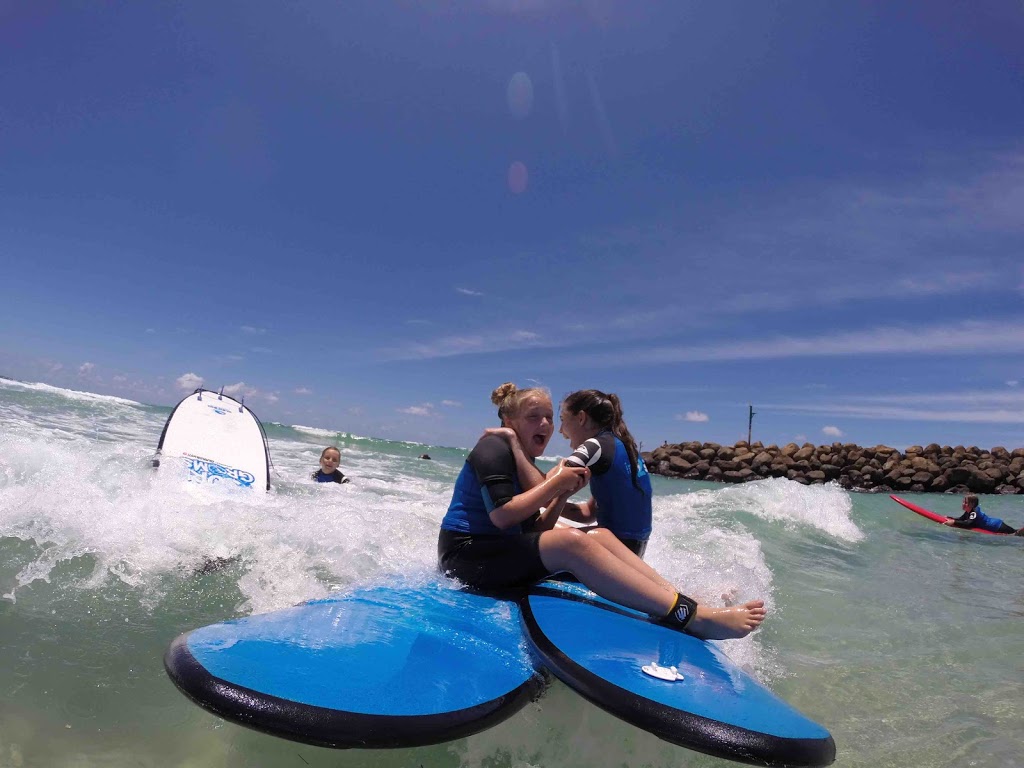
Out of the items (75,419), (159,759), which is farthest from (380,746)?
(75,419)

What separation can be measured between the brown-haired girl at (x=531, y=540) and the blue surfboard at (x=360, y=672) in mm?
440

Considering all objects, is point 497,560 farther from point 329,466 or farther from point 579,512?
point 329,466

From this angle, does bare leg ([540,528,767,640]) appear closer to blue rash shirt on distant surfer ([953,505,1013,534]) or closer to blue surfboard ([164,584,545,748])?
blue surfboard ([164,584,545,748])

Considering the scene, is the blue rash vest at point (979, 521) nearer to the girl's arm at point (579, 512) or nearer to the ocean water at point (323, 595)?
the ocean water at point (323, 595)

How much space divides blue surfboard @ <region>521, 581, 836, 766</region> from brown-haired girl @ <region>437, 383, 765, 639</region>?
0.14 meters

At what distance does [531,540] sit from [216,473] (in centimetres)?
537

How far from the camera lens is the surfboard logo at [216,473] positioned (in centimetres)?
684

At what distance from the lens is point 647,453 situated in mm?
45625

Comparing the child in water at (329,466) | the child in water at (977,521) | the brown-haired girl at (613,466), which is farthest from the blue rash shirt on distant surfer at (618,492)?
the child in water at (977,521)

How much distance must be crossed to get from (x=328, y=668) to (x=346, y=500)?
20.7 feet

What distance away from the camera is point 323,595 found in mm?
4086

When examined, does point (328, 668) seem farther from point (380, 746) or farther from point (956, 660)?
point (956, 660)

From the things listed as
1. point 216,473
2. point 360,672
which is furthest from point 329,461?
point 360,672

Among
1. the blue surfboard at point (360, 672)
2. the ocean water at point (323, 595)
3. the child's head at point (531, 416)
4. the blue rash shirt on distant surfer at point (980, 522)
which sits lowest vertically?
the ocean water at point (323, 595)
